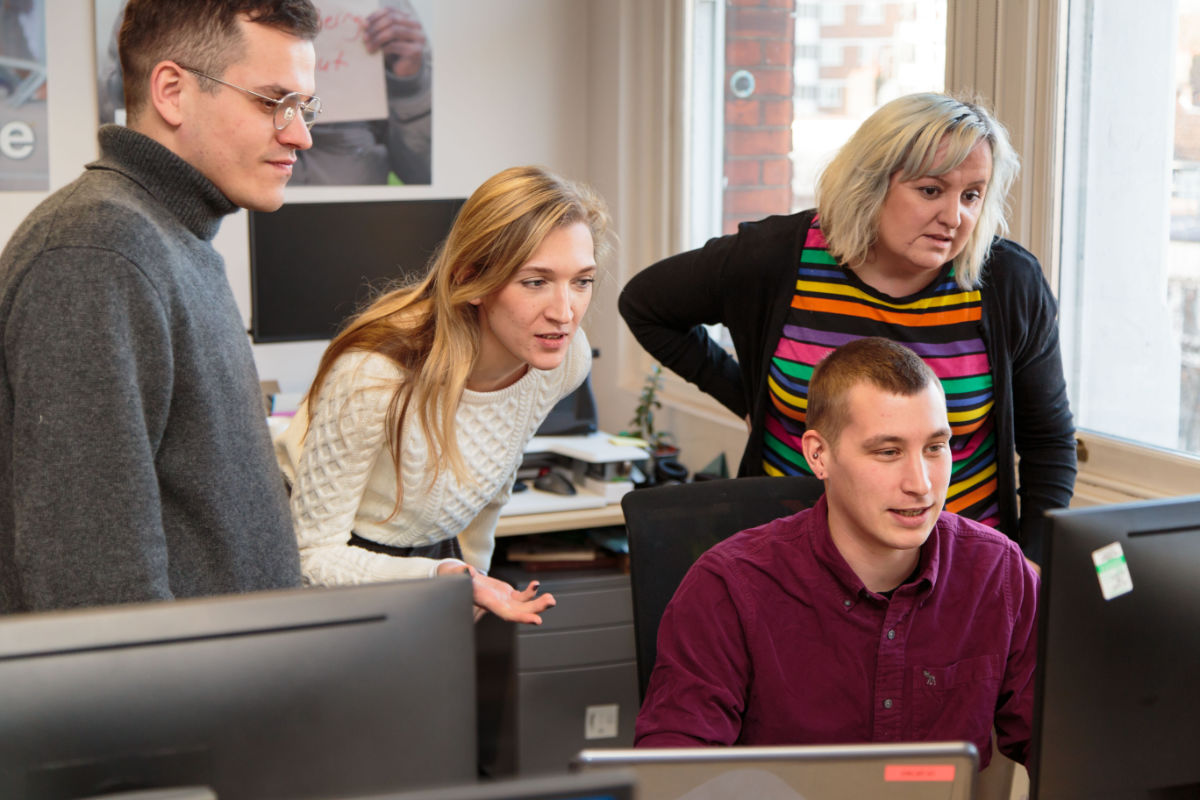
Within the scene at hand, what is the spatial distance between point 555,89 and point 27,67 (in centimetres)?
156

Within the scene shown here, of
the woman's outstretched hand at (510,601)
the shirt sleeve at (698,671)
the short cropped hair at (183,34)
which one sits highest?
the short cropped hair at (183,34)

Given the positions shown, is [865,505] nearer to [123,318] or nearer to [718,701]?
[718,701]

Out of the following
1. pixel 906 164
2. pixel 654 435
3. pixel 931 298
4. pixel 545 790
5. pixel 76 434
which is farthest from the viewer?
pixel 654 435

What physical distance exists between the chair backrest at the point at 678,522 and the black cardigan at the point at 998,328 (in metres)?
0.27

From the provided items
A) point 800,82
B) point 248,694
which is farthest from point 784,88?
point 248,694

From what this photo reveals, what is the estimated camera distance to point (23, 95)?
3.36m

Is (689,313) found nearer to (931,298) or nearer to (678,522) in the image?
(931,298)

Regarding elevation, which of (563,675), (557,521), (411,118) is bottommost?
(563,675)

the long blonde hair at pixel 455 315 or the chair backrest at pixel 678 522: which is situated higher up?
the long blonde hair at pixel 455 315

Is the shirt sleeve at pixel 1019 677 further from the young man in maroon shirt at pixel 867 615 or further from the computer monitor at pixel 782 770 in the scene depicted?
the computer monitor at pixel 782 770

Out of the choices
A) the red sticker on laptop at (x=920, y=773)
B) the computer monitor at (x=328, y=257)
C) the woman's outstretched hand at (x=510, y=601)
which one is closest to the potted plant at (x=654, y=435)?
the computer monitor at (x=328, y=257)

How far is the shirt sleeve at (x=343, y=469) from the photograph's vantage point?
169 centimetres

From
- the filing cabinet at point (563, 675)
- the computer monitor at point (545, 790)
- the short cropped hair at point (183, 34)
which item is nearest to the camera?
the computer monitor at point (545, 790)

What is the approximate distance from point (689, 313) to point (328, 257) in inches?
49.4
